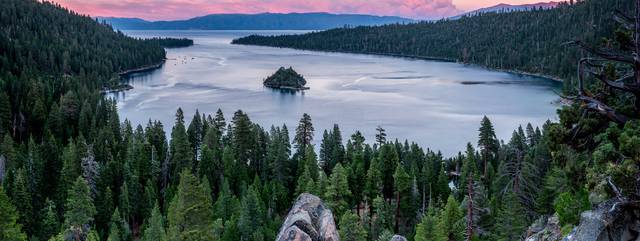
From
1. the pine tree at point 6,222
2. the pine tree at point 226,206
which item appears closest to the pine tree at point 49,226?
the pine tree at point 226,206

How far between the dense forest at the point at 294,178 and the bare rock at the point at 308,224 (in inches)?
251

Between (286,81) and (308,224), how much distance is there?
152 meters

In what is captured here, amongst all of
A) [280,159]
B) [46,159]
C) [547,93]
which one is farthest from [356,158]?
[547,93]

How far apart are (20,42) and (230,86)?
213ft

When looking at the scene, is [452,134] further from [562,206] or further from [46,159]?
[562,206]

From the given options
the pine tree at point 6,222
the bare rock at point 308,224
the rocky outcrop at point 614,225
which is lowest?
the pine tree at point 6,222

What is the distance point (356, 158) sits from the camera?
205ft

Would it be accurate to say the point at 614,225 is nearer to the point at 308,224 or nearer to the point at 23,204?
the point at 308,224

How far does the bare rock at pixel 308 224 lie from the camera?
783 inches

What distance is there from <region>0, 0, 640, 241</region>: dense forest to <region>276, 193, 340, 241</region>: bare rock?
639cm

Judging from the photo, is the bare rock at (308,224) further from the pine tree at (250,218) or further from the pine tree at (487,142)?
the pine tree at (487,142)

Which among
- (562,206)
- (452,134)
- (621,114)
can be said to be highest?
(621,114)

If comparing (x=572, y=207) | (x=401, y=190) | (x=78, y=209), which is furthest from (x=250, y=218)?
(x=572, y=207)

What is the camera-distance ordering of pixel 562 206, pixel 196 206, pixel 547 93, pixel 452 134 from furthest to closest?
pixel 547 93 → pixel 452 134 → pixel 196 206 → pixel 562 206
